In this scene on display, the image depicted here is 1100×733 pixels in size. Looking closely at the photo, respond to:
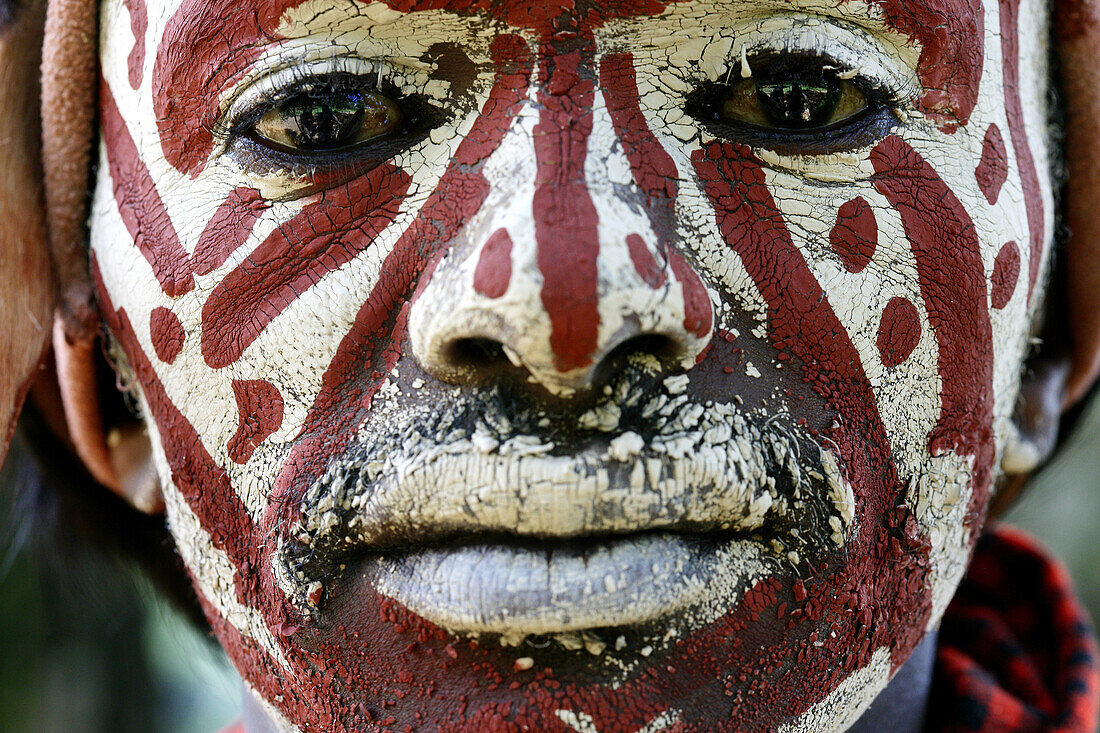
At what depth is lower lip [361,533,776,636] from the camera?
3.80ft

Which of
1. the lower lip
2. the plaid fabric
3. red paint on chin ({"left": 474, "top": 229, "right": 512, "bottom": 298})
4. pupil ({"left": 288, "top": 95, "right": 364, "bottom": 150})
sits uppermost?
pupil ({"left": 288, "top": 95, "right": 364, "bottom": 150})

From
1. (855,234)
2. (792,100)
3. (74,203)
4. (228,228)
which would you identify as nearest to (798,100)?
(792,100)

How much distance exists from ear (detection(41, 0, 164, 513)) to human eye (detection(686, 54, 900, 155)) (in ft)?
3.12

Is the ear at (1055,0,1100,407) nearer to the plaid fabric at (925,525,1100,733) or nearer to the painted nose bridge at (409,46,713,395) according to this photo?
Result: the plaid fabric at (925,525,1100,733)

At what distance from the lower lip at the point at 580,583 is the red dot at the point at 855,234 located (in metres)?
0.39

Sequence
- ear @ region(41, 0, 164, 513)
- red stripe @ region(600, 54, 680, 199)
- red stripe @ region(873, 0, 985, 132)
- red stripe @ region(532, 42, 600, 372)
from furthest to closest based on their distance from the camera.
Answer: ear @ region(41, 0, 164, 513) → red stripe @ region(873, 0, 985, 132) → red stripe @ region(600, 54, 680, 199) → red stripe @ region(532, 42, 600, 372)

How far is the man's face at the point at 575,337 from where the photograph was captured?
117 centimetres

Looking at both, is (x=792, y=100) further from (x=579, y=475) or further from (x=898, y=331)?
(x=579, y=475)

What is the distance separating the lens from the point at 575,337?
44.2 inches

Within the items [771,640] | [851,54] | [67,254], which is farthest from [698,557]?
[67,254]

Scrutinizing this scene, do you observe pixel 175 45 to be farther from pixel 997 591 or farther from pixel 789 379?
pixel 997 591

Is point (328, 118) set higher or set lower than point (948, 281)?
higher

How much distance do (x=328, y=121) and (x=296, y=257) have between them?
0.60 ft

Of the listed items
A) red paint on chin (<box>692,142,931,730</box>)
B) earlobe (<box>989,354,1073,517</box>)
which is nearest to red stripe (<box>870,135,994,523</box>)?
red paint on chin (<box>692,142,931,730</box>)
